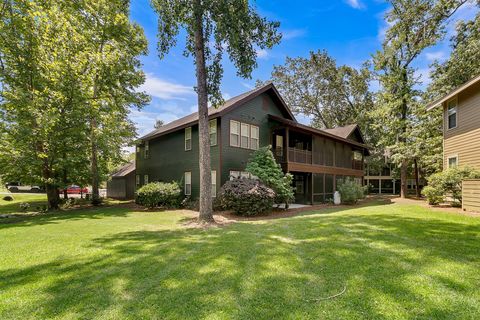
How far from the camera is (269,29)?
35.1 feet

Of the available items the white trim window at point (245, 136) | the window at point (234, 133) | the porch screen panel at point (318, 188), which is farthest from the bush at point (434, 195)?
the window at point (234, 133)

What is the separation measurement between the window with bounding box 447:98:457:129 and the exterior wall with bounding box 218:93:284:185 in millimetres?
10412

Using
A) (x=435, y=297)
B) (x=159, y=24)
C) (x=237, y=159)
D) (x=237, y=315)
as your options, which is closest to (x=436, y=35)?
(x=237, y=159)

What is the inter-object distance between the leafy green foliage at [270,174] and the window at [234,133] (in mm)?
1678

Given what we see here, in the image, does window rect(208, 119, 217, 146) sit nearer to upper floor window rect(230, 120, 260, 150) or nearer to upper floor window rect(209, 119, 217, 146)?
upper floor window rect(209, 119, 217, 146)

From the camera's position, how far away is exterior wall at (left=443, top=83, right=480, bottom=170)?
1334 cm

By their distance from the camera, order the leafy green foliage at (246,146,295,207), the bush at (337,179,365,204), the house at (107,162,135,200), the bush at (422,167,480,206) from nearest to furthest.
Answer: the bush at (422,167,480,206) < the leafy green foliage at (246,146,295,207) < the bush at (337,179,365,204) < the house at (107,162,135,200)

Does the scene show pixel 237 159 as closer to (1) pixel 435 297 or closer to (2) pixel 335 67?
(1) pixel 435 297

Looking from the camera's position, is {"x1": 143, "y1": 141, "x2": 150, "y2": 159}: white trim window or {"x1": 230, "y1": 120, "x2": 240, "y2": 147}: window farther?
{"x1": 143, "y1": 141, "x2": 150, "y2": 159}: white trim window

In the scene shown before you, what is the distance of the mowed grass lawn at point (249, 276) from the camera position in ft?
11.2

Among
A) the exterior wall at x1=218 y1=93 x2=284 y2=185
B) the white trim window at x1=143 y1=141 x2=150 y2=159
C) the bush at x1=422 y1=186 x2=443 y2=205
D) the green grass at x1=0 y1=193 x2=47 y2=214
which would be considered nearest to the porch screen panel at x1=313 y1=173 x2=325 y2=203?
the exterior wall at x1=218 y1=93 x2=284 y2=185

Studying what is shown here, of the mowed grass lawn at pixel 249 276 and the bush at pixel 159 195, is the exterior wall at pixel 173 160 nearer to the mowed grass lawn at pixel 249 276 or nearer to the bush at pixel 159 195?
the bush at pixel 159 195

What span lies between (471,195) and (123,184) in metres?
29.4

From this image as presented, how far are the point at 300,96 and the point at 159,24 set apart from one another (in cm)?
2865
